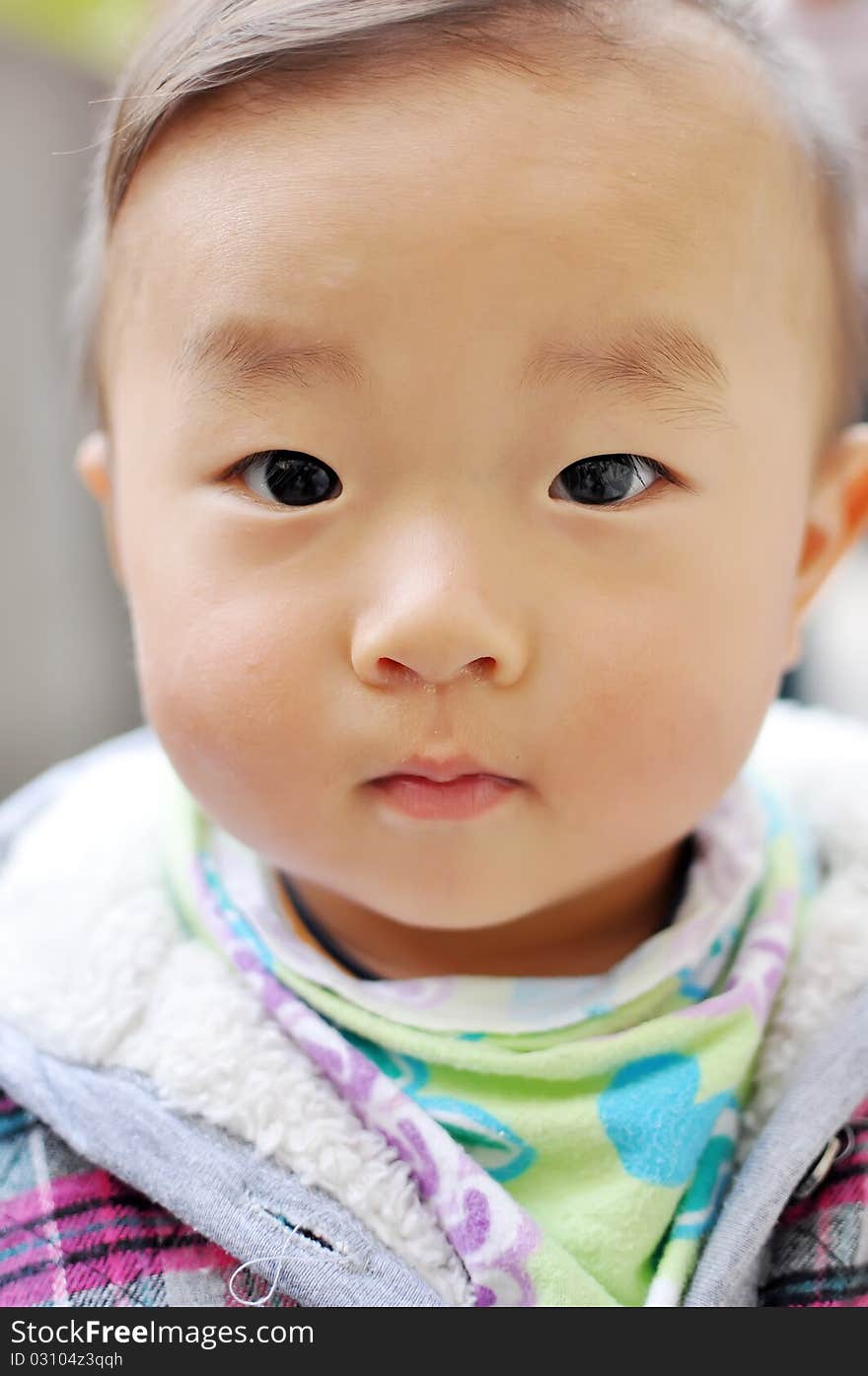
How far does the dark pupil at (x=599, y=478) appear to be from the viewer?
0.58 meters

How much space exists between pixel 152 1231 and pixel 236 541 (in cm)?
35

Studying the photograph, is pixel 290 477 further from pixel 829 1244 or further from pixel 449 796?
pixel 829 1244

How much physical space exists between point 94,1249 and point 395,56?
→ 581 mm

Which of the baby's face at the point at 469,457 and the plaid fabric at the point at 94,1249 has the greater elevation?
the baby's face at the point at 469,457

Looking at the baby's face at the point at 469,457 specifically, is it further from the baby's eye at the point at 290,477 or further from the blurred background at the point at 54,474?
the blurred background at the point at 54,474

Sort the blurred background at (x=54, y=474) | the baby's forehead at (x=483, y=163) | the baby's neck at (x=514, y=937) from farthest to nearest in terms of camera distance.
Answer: the blurred background at (x=54, y=474) → the baby's neck at (x=514, y=937) → the baby's forehead at (x=483, y=163)

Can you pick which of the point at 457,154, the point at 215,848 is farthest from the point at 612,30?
the point at 215,848

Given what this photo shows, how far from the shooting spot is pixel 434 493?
55 cm

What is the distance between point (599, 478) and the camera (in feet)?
1.91

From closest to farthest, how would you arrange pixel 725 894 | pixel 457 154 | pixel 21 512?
pixel 457 154 → pixel 725 894 → pixel 21 512

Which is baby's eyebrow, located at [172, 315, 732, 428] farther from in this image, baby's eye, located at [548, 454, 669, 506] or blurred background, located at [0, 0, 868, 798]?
blurred background, located at [0, 0, 868, 798]

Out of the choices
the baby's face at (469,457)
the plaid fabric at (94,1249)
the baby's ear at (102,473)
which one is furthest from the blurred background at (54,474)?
the plaid fabric at (94,1249)

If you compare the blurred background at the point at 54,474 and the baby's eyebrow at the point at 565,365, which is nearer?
the baby's eyebrow at the point at 565,365
